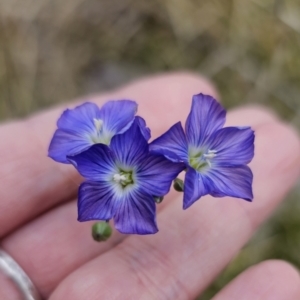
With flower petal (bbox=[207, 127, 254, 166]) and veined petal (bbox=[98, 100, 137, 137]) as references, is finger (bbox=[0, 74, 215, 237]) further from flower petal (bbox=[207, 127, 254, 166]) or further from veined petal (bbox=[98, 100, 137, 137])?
flower petal (bbox=[207, 127, 254, 166])

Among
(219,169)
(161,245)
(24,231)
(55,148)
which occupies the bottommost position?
(24,231)

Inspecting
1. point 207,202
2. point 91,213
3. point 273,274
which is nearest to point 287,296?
point 273,274

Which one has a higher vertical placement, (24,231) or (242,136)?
(242,136)

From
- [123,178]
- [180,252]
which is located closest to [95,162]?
[123,178]

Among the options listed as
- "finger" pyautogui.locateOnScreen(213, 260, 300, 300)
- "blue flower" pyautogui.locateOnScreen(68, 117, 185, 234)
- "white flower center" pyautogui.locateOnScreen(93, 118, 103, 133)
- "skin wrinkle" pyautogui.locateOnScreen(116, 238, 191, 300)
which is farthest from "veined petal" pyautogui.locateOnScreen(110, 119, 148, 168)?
"finger" pyautogui.locateOnScreen(213, 260, 300, 300)

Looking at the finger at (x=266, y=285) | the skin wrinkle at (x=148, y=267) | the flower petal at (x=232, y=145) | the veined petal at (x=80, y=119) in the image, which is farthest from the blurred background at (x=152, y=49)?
the veined petal at (x=80, y=119)

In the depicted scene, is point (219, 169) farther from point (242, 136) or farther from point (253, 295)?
point (253, 295)
